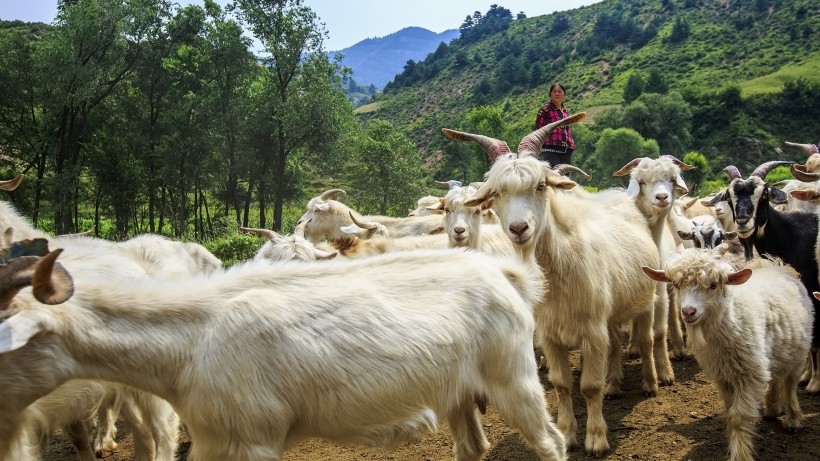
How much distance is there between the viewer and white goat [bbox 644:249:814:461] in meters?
4.59

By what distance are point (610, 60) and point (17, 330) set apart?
101429 millimetres

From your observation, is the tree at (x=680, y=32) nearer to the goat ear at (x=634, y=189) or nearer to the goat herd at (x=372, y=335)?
the goat ear at (x=634, y=189)

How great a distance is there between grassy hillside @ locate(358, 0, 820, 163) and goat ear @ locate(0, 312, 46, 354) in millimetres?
70156

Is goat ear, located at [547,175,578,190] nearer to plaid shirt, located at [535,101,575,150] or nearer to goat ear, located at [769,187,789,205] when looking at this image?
plaid shirt, located at [535,101,575,150]

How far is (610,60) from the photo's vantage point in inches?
3728

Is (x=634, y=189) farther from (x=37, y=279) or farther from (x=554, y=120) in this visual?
(x=37, y=279)

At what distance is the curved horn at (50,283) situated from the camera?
8.52 feet

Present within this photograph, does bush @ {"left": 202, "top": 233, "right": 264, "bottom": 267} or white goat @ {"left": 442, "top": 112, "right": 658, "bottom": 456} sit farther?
bush @ {"left": 202, "top": 233, "right": 264, "bottom": 267}

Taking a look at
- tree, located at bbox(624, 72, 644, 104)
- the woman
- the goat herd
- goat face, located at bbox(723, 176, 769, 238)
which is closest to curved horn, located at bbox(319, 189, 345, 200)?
the woman

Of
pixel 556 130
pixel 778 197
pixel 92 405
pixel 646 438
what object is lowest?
pixel 646 438

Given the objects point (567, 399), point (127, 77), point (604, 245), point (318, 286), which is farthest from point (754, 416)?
point (127, 77)

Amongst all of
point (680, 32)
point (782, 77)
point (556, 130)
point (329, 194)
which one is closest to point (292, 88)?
point (329, 194)

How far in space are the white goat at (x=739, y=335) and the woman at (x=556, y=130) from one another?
4248 mm

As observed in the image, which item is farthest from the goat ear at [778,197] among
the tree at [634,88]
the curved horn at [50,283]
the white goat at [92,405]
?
the tree at [634,88]
